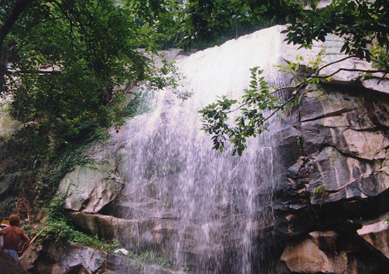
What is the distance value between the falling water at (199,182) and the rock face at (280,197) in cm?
3

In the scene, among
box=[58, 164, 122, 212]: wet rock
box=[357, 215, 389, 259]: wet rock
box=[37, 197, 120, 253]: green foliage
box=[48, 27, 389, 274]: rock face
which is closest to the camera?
box=[357, 215, 389, 259]: wet rock

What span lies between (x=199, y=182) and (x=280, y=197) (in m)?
2.79

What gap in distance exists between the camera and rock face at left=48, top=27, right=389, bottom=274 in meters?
6.17

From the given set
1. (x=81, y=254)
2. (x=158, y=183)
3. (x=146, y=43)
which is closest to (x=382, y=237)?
(x=158, y=183)

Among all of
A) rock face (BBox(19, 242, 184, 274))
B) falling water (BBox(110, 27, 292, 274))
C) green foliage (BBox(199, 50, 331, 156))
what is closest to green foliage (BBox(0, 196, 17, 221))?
rock face (BBox(19, 242, 184, 274))

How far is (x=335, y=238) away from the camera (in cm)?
621

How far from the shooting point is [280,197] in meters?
7.21

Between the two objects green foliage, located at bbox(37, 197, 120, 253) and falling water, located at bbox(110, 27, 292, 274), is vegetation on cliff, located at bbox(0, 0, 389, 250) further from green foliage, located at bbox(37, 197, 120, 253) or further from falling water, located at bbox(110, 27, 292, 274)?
falling water, located at bbox(110, 27, 292, 274)

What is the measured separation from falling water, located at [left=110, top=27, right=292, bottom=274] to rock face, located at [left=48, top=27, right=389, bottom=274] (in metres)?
0.03

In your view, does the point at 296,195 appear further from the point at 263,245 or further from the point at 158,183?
the point at 158,183

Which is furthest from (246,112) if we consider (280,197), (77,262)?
(77,262)

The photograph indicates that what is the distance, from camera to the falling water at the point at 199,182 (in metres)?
7.53

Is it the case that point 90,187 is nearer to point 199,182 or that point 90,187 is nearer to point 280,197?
point 199,182

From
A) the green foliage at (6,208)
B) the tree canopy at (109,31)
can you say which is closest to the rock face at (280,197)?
the green foliage at (6,208)
